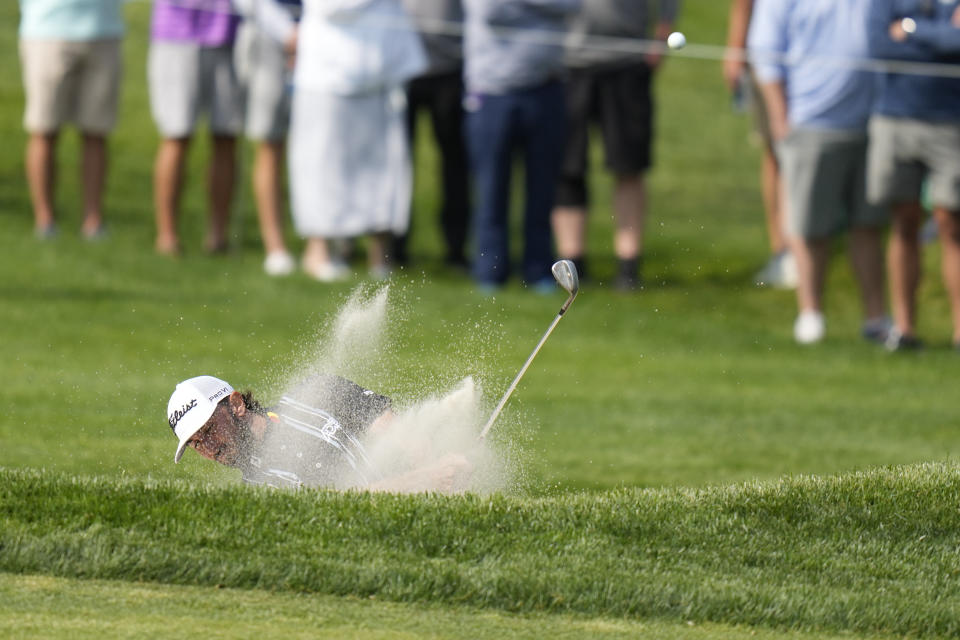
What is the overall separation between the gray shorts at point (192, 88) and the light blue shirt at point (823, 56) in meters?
3.79

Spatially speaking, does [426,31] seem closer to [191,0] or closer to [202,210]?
[191,0]

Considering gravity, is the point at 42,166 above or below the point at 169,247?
above

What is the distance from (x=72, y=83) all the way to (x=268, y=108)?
4.59 feet

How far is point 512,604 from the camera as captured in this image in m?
4.99

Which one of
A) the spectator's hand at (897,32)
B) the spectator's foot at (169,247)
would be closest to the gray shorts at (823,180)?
the spectator's hand at (897,32)

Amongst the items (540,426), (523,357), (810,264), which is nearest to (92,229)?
(523,357)

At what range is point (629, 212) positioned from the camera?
39.3 feet

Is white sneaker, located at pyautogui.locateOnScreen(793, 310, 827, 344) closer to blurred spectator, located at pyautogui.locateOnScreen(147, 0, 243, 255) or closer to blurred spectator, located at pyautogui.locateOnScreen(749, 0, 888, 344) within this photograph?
blurred spectator, located at pyautogui.locateOnScreen(749, 0, 888, 344)

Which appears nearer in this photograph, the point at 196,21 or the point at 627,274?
the point at 196,21

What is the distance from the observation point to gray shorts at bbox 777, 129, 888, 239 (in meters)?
10.9

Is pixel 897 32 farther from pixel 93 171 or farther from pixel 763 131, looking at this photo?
pixel 93 171

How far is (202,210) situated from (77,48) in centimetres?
344

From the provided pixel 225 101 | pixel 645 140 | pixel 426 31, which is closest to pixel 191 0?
pixel 225 101

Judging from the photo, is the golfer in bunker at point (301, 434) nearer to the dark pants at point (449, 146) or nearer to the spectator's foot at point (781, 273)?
the dark pants at point (449, 146)
